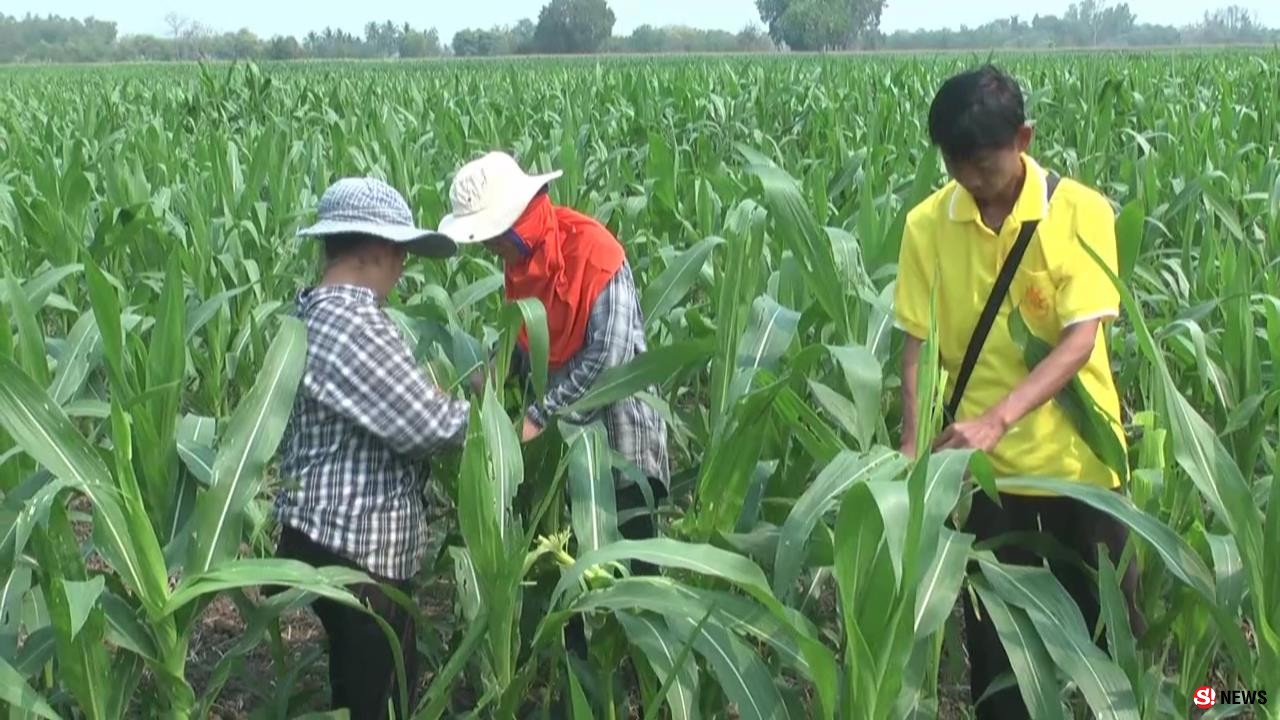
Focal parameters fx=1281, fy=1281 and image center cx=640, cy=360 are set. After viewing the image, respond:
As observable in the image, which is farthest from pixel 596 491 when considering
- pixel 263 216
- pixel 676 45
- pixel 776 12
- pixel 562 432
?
pixel 676 45

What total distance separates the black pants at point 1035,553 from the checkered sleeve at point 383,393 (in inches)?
38.8

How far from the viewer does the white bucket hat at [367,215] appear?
80.7 inches

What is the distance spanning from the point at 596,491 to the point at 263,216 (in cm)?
310

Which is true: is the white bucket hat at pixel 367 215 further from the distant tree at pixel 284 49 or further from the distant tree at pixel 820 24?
the distant tree at pixel 820 24

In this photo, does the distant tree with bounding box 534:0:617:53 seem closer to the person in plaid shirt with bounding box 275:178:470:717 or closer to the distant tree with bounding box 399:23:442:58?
the distant tree with bounding box 399:23:442:58

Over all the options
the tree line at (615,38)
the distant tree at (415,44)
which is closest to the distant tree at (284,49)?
the tree line at (615,38)

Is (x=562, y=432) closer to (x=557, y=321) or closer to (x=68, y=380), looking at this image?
(x=557, y=321)

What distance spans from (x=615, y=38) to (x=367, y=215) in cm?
8667

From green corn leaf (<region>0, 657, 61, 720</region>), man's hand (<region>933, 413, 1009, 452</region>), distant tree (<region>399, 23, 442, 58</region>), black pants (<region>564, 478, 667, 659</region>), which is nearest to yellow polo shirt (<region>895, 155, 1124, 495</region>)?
man's hand (<region>933, 413, 1009, 452</region>)

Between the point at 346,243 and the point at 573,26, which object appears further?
the point at 573,26

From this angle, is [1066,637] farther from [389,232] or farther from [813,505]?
[389,232]

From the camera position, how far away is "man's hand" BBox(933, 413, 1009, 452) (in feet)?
6.59

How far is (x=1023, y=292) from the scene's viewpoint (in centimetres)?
208

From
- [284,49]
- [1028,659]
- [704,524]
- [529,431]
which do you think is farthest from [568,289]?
[284,49]
